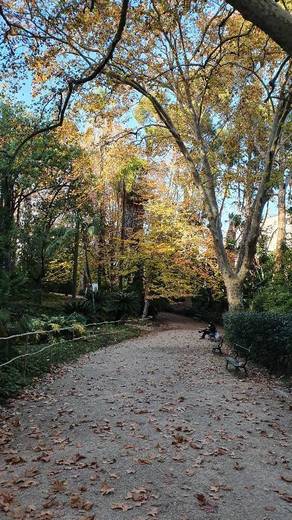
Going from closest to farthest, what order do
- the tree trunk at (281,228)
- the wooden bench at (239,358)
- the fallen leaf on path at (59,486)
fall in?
the fallen leaf on path at (59,486)
the wooden bench at (239,358)
the tree trunk at (281,228)

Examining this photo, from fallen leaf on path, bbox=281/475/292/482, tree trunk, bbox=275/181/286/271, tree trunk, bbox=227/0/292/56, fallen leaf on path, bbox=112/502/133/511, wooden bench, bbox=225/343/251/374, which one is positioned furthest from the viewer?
tree trunk, bbox=275/181/286/271

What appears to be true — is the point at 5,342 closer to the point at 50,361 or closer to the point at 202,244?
the point at 50,361

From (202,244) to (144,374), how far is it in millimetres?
16001

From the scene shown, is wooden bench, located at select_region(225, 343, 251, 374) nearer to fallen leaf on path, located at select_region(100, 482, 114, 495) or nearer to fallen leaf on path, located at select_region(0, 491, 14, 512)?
fallen leaf on path, located at select_region(100, 482, 114, 495)

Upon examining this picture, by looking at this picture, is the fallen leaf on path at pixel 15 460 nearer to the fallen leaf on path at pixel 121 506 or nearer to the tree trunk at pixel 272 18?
the fallen leaf on path at pixel 121 506

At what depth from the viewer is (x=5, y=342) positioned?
30.3 feet

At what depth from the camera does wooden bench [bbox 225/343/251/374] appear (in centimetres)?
1181

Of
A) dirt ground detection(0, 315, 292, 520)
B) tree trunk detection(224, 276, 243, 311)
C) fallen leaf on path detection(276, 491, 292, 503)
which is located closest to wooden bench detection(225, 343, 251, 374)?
dirt ground detection(0, 315, 292, 520)

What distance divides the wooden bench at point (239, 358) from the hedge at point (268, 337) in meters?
0.23

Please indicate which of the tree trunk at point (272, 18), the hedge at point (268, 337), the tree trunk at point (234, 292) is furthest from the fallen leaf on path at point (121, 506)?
the tree trunk at point (234, 292)

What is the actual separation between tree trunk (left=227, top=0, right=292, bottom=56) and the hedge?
8.62 m

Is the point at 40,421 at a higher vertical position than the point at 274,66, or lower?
lower

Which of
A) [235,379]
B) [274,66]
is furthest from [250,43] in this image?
[235,379]

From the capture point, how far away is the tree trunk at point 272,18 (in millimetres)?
2861
